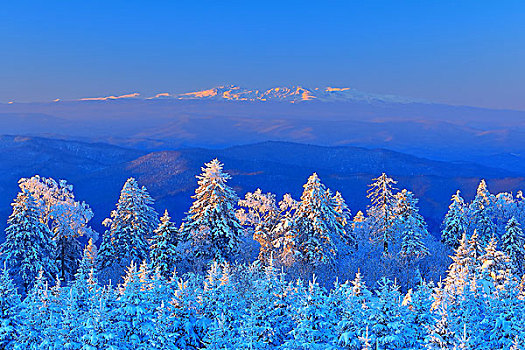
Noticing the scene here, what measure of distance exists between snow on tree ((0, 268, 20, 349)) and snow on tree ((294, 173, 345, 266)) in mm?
23401

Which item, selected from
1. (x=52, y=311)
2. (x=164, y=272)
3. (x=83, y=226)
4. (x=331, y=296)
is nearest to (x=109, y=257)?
(x=83, y=226)

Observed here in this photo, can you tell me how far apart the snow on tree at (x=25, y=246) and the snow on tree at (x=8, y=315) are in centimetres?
1418

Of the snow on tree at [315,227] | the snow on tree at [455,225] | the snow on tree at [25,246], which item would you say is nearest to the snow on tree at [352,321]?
the snow on tree at [315,227]

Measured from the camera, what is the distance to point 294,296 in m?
29.5

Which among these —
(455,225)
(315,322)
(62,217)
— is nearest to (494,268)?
(315,322)

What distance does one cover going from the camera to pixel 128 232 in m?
49.6

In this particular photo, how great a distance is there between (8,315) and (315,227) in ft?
82.9

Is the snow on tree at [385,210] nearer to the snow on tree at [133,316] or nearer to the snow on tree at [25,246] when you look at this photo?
the snow on tree at [133,316]

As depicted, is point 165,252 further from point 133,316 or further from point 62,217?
point 133,316

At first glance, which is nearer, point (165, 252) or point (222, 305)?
point (222, 305)

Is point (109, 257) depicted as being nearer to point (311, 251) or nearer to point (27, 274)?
point (27, 274)

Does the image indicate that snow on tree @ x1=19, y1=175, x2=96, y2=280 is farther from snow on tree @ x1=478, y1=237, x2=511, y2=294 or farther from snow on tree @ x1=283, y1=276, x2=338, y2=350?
snow on tree @ x1=478, y1=237, x2=511, y2=294

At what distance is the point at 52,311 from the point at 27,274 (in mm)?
17322

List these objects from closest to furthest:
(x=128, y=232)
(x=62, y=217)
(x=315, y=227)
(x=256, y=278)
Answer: (x=256, y=278) → (x=315, y=227) → (x=128, y=232) → (x=62, y=217)
